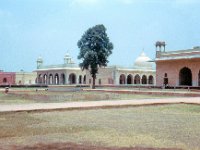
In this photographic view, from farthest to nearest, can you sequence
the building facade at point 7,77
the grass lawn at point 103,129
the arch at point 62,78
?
the building facade at point 7,77 < the arch at point 62,78 < the grass lawn at point 103,129

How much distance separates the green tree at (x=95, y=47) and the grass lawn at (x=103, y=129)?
25.8 metres

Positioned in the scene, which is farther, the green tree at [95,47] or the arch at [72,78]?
the arch at [72,78]

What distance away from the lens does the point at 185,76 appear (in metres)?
39.1

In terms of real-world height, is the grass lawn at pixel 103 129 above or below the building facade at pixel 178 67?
below

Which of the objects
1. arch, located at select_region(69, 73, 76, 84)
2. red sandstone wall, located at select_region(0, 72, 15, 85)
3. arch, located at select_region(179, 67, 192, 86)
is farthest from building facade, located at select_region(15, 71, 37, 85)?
arch, located at select_region(179, 67, 192, 86)

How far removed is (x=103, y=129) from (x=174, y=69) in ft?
102

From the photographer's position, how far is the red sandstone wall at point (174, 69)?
35.8 m

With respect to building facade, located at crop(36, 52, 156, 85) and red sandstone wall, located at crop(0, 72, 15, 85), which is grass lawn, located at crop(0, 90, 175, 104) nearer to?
building facade, located at crop(36, 52, 156, 85)

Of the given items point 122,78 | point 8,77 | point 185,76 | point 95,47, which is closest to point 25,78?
point 8,77

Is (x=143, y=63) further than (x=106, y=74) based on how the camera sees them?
Yes

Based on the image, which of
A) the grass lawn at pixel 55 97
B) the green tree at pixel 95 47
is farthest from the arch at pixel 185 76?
the grass lawn at pixel 55 97

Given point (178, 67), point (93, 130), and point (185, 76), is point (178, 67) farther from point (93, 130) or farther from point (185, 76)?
point (93, 130)

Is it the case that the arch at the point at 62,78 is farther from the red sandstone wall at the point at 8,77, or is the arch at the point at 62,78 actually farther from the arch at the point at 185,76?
the arch at the point at 185,76

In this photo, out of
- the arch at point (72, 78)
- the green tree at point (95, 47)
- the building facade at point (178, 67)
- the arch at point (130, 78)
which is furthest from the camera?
the arch at point (72, 78)
